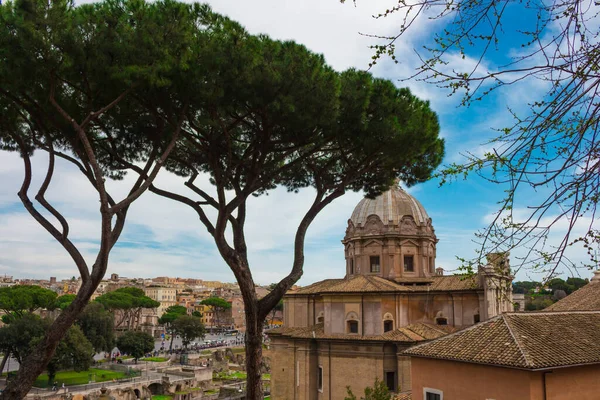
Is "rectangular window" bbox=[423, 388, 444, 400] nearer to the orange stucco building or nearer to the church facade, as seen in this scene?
the orange stucco building

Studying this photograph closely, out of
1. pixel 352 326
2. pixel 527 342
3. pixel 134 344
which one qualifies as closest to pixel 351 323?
pixel 352 326


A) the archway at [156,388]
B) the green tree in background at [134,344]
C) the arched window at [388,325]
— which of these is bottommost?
the archway at [156,388]

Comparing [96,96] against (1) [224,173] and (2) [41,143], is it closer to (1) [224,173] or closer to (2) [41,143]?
(2) [41,143]

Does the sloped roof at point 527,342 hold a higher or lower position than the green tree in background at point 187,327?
higher

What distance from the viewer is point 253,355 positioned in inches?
356

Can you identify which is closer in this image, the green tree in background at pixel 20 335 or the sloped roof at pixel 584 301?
the sloped roof at pixel 584 301

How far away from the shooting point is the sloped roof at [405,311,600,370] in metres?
10.0

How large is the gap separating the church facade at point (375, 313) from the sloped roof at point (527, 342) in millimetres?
5454

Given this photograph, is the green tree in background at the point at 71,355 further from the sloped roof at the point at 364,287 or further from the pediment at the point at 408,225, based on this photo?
the pediment at the point at 408,225

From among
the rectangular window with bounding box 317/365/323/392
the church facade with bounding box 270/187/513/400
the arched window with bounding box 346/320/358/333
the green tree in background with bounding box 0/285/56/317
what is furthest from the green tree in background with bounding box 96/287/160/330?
the arched window with bounding box 346/320/358/333

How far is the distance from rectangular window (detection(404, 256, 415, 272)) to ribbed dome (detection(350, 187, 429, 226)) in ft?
5.91

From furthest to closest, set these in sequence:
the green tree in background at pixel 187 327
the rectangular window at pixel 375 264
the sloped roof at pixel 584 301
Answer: the green tree in background at pixel 187 327
the rectangular window at pixel 375 264
the sloped roof at pixel 584 301

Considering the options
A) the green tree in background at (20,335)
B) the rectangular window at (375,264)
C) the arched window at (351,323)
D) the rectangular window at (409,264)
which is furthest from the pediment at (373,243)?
the green tree in background at (20,335)

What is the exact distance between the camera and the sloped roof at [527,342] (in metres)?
10.0
